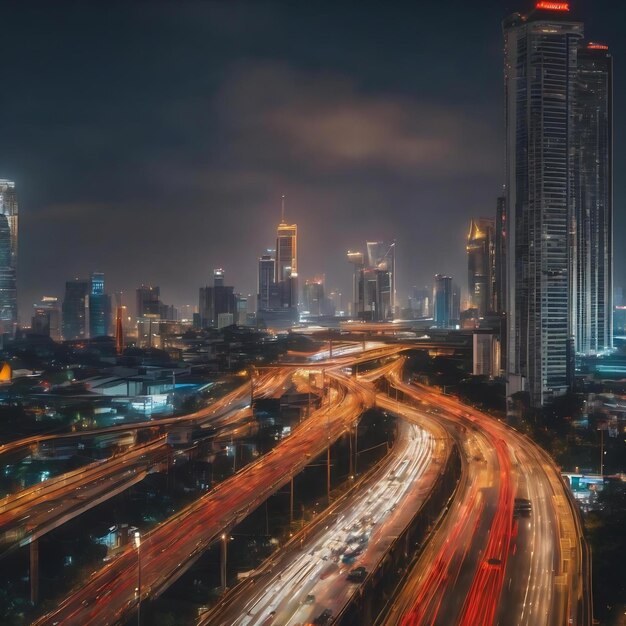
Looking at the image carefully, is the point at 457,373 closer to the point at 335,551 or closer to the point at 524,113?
the point at 524,113

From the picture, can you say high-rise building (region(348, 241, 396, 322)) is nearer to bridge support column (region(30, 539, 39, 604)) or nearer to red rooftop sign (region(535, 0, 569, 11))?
red rooftop sign (region(535, 0, 569, 11))

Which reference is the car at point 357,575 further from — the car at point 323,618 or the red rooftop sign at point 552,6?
the red rooftop sign at point 552,6

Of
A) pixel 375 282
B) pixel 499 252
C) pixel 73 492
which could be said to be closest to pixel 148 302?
pixel 375 282

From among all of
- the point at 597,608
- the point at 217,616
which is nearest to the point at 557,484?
the point at 597,608

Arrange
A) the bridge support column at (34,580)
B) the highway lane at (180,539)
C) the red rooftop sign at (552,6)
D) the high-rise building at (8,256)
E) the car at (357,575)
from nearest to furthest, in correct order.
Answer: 1. the highway lane at (180,539)
2. the car at (357,575)
3. the bridge support column at (34,580)
4. the red rooftop sign at (552,6)
5. the high-rise building at (8,256)

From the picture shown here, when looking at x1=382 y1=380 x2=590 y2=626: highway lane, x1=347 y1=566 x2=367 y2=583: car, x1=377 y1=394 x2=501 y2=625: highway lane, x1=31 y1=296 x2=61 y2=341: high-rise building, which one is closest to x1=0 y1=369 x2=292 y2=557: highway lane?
x1=347 y1=566 x2=367 y2=583: car

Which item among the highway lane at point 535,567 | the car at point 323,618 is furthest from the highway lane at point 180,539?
the highway lane at point 535,567
